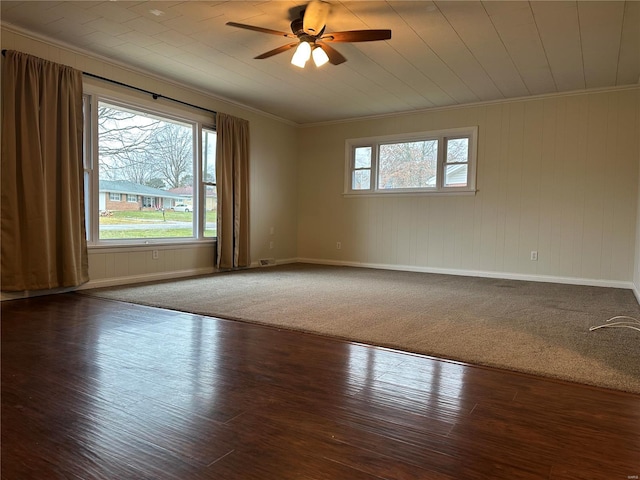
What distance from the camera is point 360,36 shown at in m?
3.12

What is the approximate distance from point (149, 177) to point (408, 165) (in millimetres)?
3813

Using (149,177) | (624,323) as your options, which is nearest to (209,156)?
(149,177)

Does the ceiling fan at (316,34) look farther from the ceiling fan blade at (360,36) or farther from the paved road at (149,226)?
the paved road at (149,226)

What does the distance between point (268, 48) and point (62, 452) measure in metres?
3.79

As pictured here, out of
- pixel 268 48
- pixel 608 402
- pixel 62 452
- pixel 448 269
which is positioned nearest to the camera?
pixel 62 452

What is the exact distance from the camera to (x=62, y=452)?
49.8 inches

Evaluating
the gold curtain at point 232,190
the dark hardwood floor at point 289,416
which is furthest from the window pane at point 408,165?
the dark hardwood floor at point 289,416

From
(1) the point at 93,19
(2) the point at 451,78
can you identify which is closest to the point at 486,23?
(2) the point at 451,78

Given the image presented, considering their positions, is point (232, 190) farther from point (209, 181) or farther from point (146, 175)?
point (146, 175)

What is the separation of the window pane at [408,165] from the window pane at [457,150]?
8.0 inches

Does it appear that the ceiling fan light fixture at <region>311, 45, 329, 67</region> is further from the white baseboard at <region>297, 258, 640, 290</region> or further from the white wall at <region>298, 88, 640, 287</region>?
the white baseboard at <region>297, 258, 640, 290</region>

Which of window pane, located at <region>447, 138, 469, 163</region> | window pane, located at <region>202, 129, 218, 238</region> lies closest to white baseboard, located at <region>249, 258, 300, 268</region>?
window pane, located at <region>202, 129, 218, 238</region>

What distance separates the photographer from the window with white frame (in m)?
5.96

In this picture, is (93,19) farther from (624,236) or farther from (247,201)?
(624,236)
